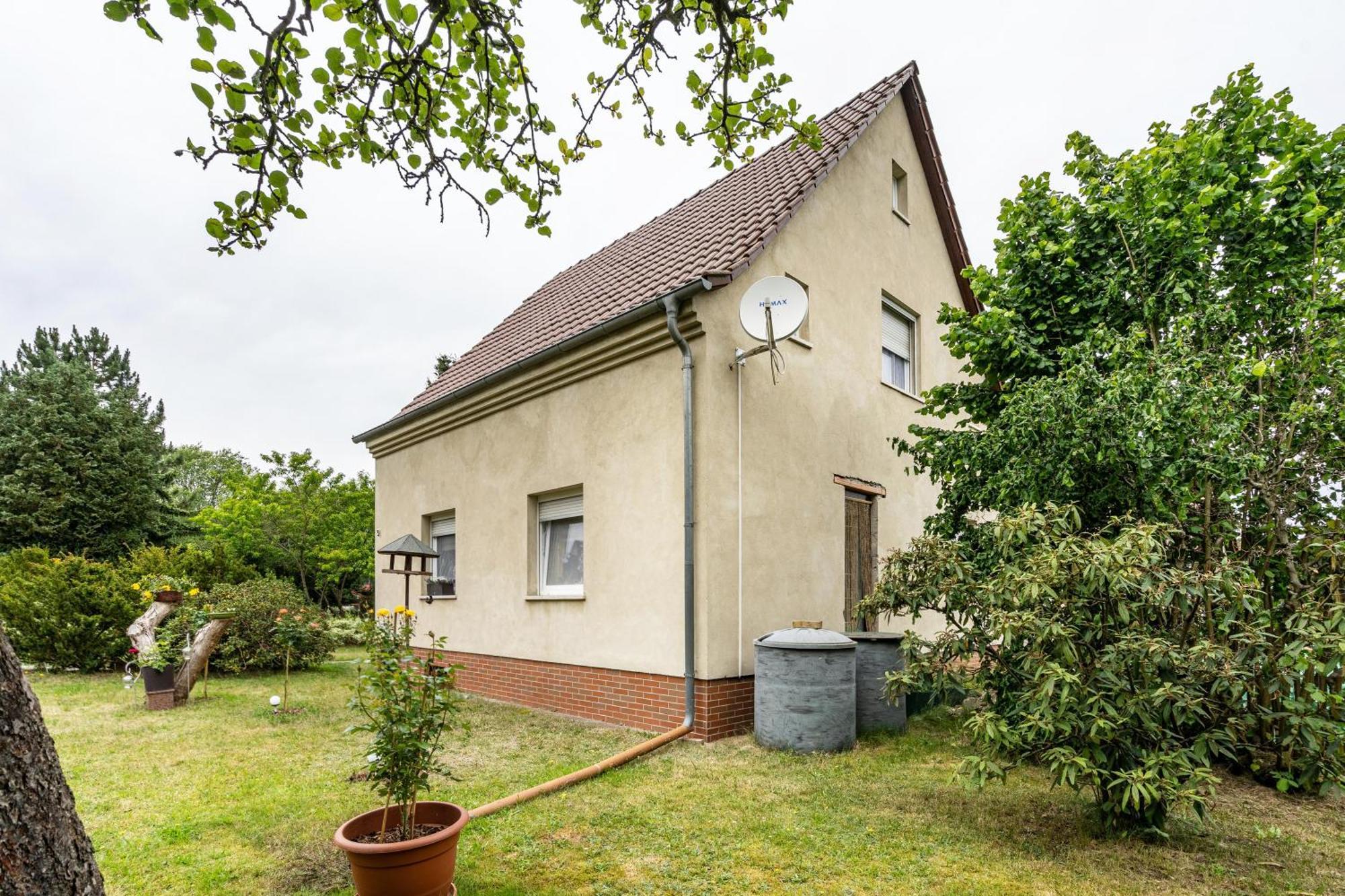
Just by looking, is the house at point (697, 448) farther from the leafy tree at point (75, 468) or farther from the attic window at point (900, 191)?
the leafy tree at point (75, 468)

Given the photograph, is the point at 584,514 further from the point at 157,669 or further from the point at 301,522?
the point at 301,522

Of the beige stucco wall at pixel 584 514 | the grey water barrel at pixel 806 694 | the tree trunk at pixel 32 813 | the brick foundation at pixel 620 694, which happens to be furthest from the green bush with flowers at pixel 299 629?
the tree trunk at pixel 32 813

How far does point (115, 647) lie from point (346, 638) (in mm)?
5422

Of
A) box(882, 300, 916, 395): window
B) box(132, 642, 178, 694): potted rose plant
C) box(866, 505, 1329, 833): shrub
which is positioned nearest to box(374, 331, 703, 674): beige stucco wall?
box(866, 505, 1329, 833): shrub

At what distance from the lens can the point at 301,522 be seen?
21.2 metres

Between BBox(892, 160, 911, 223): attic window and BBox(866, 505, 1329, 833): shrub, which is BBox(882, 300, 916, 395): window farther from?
BBox(866, 505, 1329, 833): shrub

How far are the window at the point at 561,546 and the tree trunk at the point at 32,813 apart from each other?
252 inches

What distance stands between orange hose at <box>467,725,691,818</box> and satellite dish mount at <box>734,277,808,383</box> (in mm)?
3872

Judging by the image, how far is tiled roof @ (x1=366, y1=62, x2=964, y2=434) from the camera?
26.7 feet

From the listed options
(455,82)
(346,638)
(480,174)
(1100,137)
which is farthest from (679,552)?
(346,638)

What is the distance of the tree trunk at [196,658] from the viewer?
9289 millimetres

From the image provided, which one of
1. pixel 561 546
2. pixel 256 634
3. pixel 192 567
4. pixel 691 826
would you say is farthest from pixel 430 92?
pixel 192 567

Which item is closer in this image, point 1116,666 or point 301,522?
point 1116,666

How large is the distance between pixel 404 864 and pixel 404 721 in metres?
0.64
